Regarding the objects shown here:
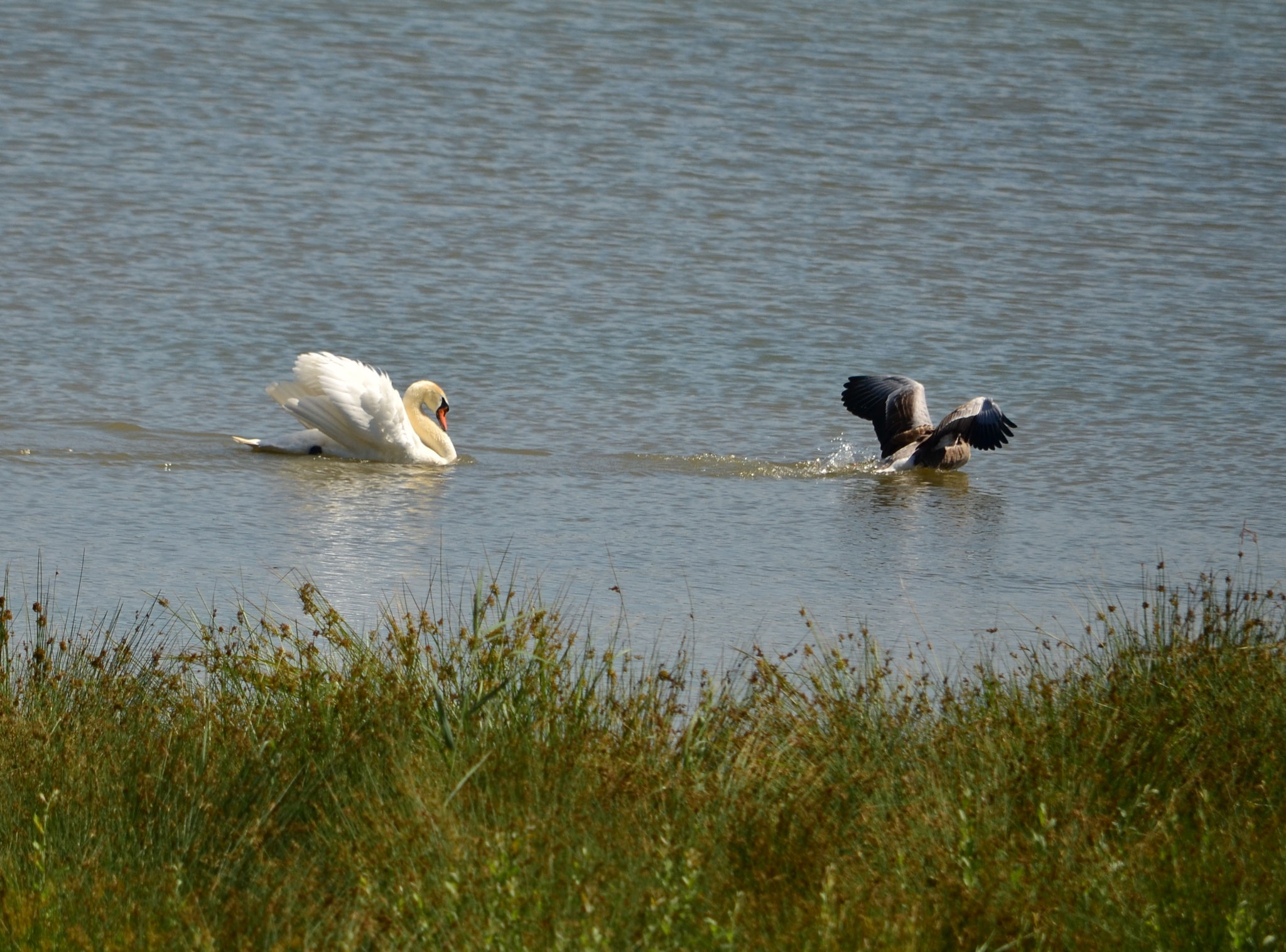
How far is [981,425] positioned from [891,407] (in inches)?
30.9

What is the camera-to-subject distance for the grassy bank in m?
3.75

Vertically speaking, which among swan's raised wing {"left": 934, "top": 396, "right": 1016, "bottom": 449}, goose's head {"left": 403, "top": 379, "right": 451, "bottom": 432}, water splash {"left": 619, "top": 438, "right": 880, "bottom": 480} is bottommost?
water splash {"left": 619, "top": 438, "right": 880, "bottom": 480}

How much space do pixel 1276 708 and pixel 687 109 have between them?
16436mm

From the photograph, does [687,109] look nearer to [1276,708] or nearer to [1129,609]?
[1129,609]

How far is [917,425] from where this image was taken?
35.9ft

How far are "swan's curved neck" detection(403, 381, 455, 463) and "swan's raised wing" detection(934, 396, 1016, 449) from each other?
2720 millimetres

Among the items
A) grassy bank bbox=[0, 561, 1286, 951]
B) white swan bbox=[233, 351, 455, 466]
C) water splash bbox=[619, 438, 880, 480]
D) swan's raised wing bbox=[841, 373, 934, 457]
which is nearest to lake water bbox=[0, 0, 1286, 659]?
water splash bbox=[619, 438, 880, 480]

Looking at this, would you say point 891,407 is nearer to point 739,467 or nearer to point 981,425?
point 981,425

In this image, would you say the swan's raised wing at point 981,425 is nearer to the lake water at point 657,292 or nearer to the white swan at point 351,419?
the lake water at point 657,292

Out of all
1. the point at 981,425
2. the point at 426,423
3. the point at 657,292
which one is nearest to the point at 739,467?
the point at 981,425

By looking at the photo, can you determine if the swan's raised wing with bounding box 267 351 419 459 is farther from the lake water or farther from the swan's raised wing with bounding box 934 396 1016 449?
the swan's raised wing with bounding box 934 396 1016 449

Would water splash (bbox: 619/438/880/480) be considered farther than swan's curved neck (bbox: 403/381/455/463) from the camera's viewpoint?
No

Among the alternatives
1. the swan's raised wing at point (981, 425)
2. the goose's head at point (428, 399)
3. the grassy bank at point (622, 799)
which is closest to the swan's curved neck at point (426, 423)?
the goose's head at point (428, 399)

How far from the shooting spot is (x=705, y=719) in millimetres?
4879
